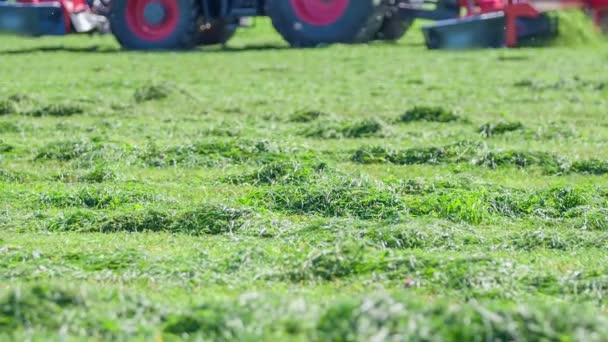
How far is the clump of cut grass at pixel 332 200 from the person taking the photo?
7219mm

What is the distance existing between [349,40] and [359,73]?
15.1 feet

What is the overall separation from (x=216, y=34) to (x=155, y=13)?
5.94ft

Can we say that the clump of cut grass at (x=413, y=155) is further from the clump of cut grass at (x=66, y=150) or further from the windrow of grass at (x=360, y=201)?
the clump of cut grass at (x=66, y=150)

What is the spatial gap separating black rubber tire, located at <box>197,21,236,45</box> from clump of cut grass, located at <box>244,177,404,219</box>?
15.1 meters

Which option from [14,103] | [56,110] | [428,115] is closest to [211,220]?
[428,115]

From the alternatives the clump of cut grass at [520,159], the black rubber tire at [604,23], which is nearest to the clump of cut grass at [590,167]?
the clump of cut grass at [520,159]

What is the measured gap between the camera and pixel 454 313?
3.96m

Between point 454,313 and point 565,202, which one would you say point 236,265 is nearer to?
point 454,313

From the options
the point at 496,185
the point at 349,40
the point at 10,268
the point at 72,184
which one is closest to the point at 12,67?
the point at 349,40

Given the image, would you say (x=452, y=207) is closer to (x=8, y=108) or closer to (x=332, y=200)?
(x=332, y=200)

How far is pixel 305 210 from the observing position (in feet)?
24.2

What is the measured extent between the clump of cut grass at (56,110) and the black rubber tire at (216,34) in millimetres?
10305

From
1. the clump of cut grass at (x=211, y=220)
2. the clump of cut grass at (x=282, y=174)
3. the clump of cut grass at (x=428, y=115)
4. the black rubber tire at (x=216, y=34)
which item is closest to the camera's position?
the clump of cut grass at (x=211, y=220)

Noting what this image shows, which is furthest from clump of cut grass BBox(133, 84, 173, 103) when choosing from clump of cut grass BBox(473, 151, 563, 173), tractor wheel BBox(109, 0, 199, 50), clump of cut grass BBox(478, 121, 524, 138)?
tractor wheel BBox(109, 0, 199, 50)
